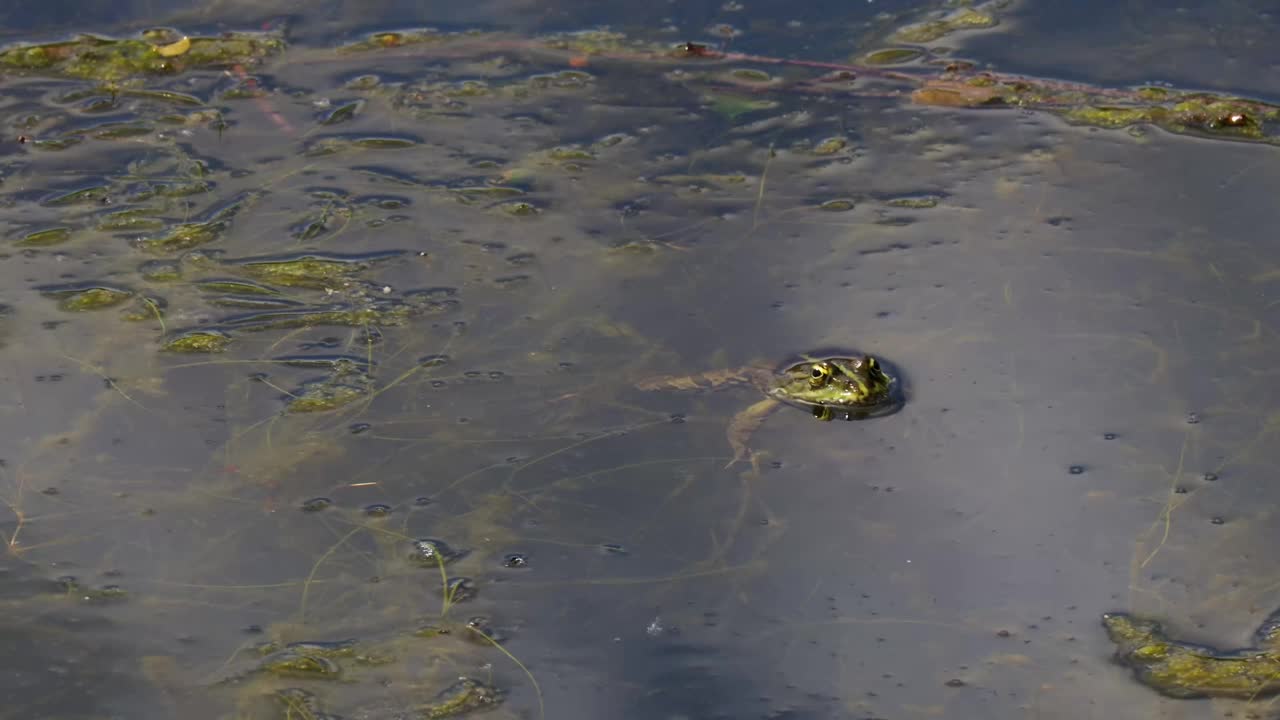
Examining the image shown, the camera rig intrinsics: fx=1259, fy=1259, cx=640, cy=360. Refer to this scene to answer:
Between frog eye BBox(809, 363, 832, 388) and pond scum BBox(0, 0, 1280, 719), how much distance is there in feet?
2.11

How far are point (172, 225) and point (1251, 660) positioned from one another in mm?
4511

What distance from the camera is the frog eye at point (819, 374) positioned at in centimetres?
457

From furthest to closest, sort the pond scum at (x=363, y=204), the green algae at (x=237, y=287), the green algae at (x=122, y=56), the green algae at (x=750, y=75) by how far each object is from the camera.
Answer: the green algae at (x=122, y=56)
the green algae at (x=750, y=75)
the green algae at (x=237, y=287)
the pond scum at (x=363, y=204)

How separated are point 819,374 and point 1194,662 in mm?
1569

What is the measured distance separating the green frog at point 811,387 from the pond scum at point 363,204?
306 millimetres

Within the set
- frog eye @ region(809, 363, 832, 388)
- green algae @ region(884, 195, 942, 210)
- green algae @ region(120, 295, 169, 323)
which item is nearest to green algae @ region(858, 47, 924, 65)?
green algae @ region(884, 195, 942, 210)

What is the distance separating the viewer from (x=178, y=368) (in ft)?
15.7

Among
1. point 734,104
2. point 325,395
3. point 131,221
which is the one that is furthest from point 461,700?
point 734,104

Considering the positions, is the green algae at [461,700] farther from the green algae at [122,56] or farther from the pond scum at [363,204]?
the green algae at [122,56]

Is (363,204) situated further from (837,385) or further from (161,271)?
(837,385)

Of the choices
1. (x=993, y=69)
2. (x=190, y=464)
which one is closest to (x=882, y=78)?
(x=993, y=69)

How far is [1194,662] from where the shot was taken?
12.1ft

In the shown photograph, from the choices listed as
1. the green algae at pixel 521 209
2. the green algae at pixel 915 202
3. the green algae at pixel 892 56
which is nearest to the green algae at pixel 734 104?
the green algae at pixel 892 56

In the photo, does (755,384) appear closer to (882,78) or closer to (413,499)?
(413,499)
